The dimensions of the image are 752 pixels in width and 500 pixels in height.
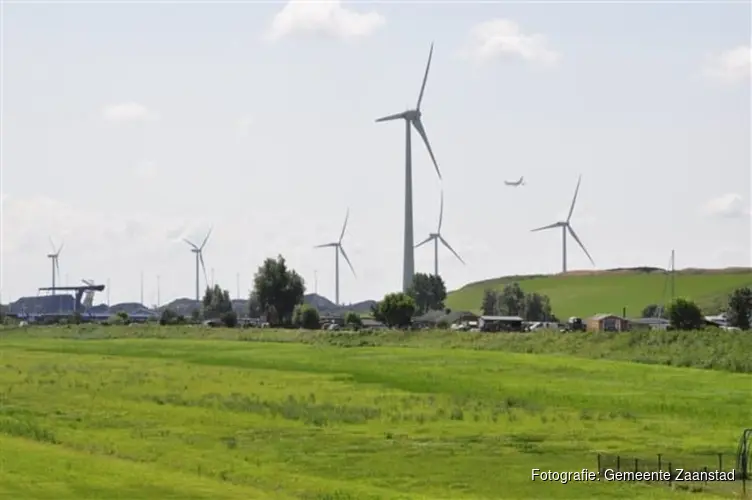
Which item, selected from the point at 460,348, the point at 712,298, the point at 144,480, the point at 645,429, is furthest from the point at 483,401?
the point at 712,298

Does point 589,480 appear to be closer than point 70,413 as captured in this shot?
Yes

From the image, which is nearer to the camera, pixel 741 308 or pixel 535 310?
pixel 741 308

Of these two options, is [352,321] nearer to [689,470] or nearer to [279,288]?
[279,288]

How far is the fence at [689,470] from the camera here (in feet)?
109

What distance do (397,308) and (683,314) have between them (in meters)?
40.6

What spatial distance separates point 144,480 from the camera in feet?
101

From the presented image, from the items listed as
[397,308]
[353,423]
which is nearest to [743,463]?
[353,423]

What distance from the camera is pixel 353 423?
48.0m

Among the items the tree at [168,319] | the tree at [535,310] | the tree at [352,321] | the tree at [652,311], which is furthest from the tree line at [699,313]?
the tree at [168,319]

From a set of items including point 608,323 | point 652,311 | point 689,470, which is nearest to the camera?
point 689,470

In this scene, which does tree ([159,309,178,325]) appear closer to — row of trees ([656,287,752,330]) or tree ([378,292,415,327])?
Result: tree ([378,292,415,327])

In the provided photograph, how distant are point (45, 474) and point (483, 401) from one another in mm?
28468

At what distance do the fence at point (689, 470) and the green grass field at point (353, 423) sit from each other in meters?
0.38

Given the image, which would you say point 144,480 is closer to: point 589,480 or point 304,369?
point 589,480
